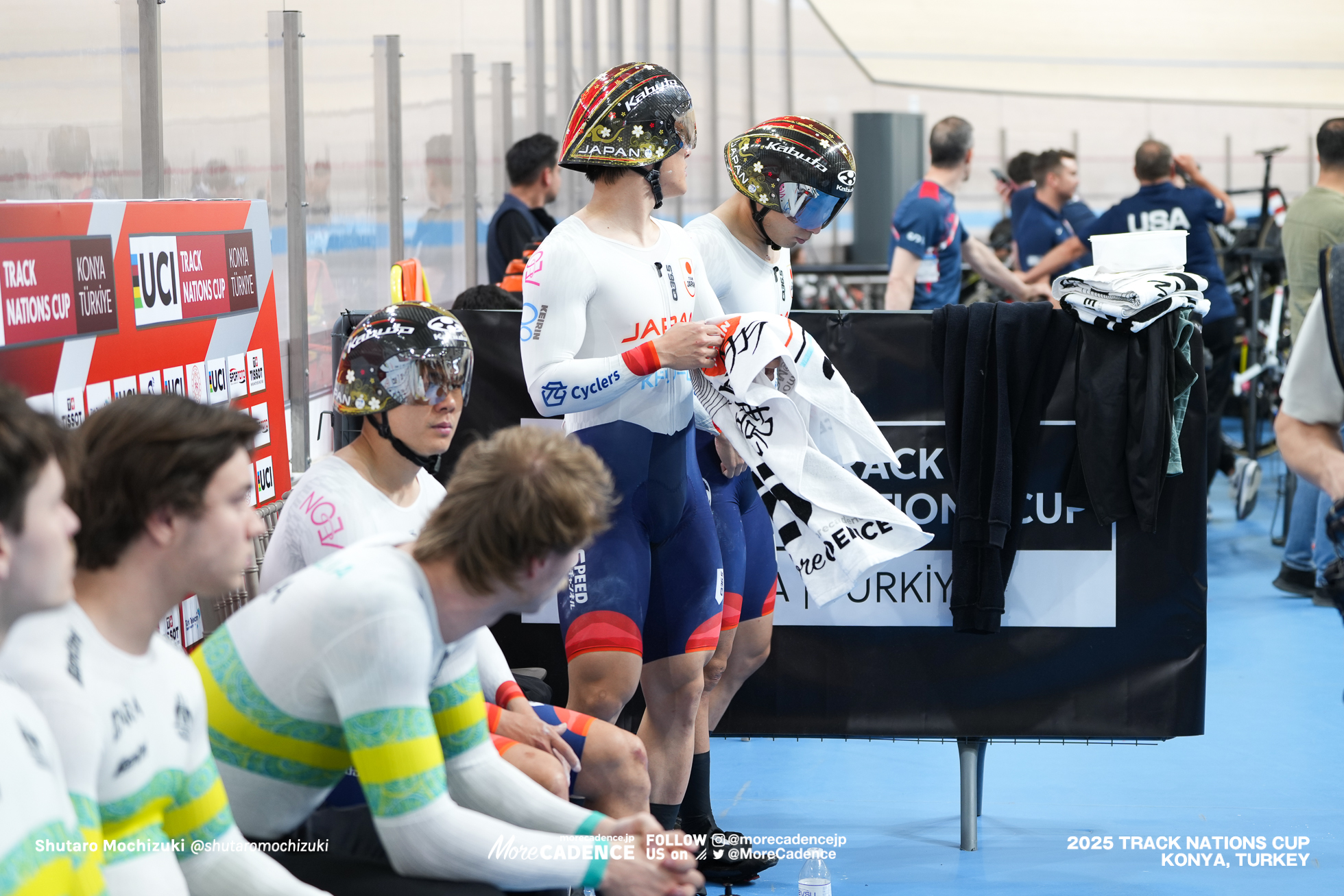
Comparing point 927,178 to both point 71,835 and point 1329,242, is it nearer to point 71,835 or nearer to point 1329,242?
point 1329,242

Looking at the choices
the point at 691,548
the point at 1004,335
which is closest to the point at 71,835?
the point at 691,548

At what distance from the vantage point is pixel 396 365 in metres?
2.42

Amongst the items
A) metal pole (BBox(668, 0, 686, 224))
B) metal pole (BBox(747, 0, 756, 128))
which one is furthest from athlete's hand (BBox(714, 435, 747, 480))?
metal pole (BBox(747, 0, 756, 128))

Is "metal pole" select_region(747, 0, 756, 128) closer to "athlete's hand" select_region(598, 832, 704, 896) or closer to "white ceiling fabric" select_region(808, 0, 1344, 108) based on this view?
"white ceiling fabric" select_region(808, 0, 1344, 108)

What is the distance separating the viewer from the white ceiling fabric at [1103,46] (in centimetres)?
1967

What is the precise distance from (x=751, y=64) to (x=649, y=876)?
1447 centimetres

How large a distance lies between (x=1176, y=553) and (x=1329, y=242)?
2672mm

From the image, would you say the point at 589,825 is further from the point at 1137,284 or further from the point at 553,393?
the point at 1137,284

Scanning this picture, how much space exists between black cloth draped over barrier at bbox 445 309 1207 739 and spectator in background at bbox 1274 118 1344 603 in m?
2.19

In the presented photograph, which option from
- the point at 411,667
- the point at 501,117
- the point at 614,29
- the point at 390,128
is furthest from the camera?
the point at 614,29

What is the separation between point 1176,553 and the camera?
11.6ft

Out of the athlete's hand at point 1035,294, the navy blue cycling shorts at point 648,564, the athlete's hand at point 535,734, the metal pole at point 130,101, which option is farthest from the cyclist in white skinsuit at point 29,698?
the athlete's hand at point 1035,294

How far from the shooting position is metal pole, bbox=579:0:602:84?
9.25 meters

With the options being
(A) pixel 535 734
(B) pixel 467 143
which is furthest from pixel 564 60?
(A) pixel 535 734
